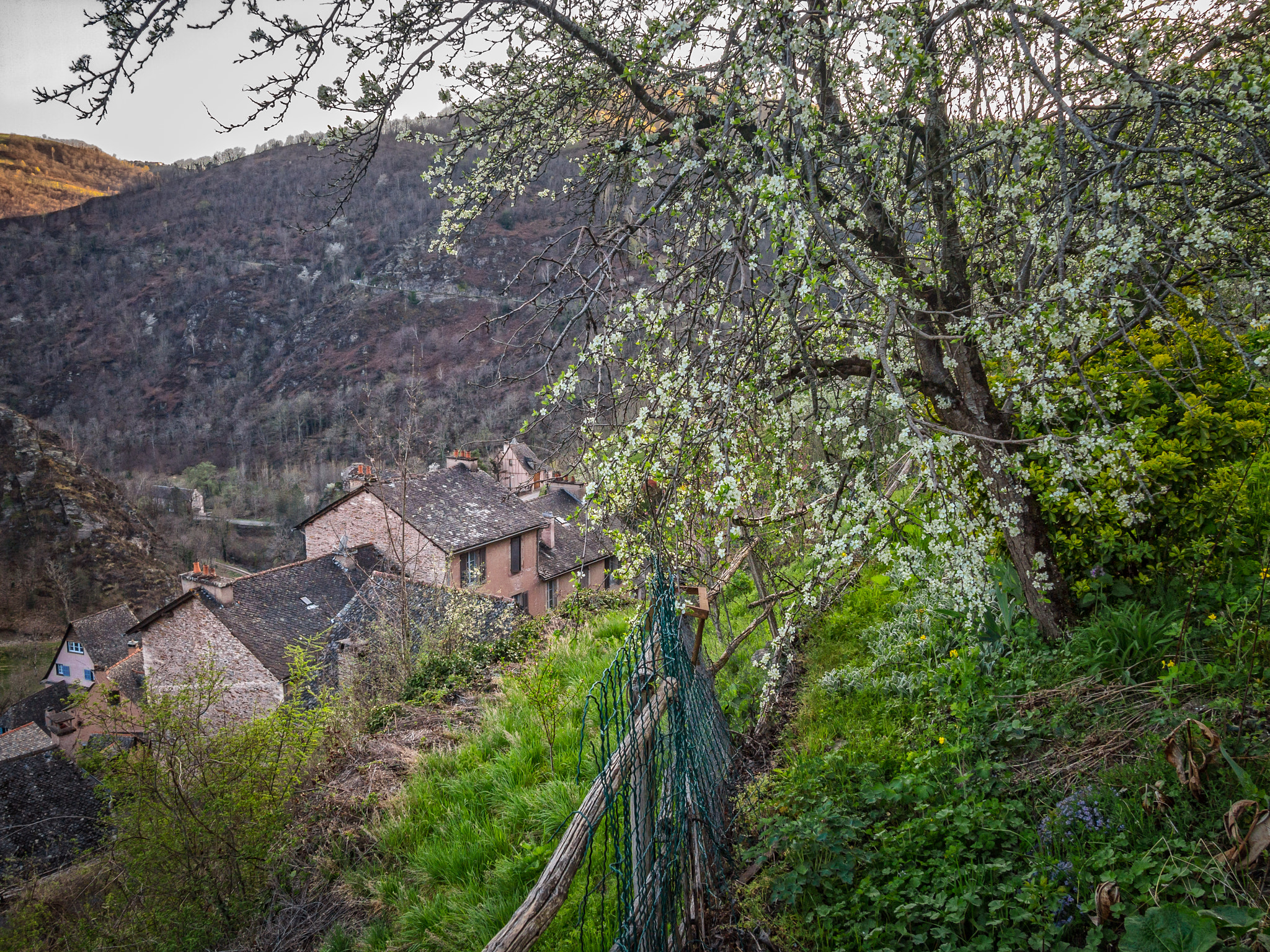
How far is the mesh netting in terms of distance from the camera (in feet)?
6.91

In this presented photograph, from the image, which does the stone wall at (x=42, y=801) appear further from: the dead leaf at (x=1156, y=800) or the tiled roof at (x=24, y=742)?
the dead leaf at (x=1156, y=800)

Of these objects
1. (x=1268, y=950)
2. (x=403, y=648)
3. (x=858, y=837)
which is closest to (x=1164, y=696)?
(x=1268, y=950)

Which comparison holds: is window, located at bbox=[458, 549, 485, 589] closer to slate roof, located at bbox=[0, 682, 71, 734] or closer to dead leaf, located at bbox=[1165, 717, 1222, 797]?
slate roof, located at bbox=[0, 682, 71, 734]

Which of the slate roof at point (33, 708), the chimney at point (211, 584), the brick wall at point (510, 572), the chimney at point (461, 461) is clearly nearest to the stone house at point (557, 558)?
the brick wall at point (510, 572)

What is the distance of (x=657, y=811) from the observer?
2488 millimetres

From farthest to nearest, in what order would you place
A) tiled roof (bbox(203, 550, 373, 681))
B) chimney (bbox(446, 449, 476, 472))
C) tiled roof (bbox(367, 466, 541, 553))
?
chimney (bbox(446, 449, 476, 472))
tiled roof (bbox(367, 466, 541, 553))
tiled roof (bbox(203, 550, 373, 681))

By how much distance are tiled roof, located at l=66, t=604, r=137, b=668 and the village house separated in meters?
11.2

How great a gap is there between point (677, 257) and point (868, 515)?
1.80 meters

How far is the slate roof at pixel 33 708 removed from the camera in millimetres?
22250

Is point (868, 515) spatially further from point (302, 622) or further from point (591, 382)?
point (302, 622)

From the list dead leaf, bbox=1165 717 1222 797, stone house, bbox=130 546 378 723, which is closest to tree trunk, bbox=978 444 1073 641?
dead leaf, bbox=1165 717 1222 797

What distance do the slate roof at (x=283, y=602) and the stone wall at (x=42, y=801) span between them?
370 cm

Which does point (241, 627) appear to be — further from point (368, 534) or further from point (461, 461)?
point (461, 461)

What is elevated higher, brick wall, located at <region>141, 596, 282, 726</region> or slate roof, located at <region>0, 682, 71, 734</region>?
brick wall, located at <region>141, 596, 282, 726</region>
